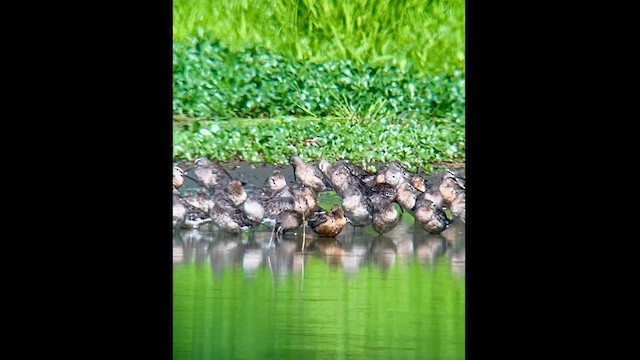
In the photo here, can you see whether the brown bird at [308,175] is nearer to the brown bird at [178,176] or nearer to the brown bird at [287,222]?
the brown bird at [287,222]

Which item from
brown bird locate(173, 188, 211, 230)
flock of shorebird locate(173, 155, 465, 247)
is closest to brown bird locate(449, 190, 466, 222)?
flock of shorebird locate(173, 155, 465, 247)

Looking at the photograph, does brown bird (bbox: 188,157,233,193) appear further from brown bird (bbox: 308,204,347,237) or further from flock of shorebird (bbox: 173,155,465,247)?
brown bird (bbox: 308,204,347,237)

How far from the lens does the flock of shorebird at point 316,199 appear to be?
182 inches

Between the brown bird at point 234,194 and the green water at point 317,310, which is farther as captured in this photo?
the brown bird at point 234,194

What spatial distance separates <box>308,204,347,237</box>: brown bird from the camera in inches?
181

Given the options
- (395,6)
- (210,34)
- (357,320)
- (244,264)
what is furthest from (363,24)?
(357,320)

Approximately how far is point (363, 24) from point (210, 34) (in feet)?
2.06

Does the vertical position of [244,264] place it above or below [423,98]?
below

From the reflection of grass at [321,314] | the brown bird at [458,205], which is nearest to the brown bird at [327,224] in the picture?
the reflection of grass at [321,314]

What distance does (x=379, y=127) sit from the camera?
477 centimetres

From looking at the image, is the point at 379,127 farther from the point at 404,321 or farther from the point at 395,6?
the point at 404,321

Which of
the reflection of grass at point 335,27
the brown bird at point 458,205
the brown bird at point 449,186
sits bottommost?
the brown bird at point 458,205

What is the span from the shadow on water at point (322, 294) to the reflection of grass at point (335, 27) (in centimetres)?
57

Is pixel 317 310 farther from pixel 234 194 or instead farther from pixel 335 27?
pixel 335 27
